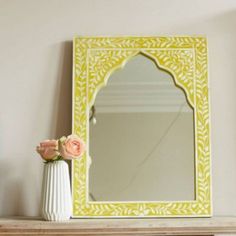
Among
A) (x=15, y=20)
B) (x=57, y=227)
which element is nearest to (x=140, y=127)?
(x=57, y=227)

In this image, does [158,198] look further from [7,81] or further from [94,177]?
[7,81]

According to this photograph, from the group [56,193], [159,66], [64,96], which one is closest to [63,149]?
[56,193]

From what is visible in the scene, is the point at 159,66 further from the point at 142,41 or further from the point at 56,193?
the point at 56,193

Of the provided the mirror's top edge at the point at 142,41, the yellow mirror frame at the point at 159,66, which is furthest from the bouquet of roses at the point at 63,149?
the mirror's top edge at the point at 142,41

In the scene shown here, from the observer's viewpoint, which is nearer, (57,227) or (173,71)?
(57,227)

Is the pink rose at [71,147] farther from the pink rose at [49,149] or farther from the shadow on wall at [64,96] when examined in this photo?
the shadow on wall at [64,96]

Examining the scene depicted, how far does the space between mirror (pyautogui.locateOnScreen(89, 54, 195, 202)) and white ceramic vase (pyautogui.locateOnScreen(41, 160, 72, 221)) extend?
4.9 inches

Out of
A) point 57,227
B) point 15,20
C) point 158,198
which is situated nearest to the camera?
point 57,227

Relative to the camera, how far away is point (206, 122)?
1813 mm

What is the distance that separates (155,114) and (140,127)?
8cm

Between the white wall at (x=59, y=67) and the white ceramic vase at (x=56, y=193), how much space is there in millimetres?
166

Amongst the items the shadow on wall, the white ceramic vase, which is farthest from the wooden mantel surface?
the shadow on wall

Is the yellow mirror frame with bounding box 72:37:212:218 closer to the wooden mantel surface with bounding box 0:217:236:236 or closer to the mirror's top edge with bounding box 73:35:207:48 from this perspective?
the mirror's top edge with bounding box 73:35:207:48

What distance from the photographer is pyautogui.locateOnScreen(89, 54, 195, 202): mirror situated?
1.77 meters
